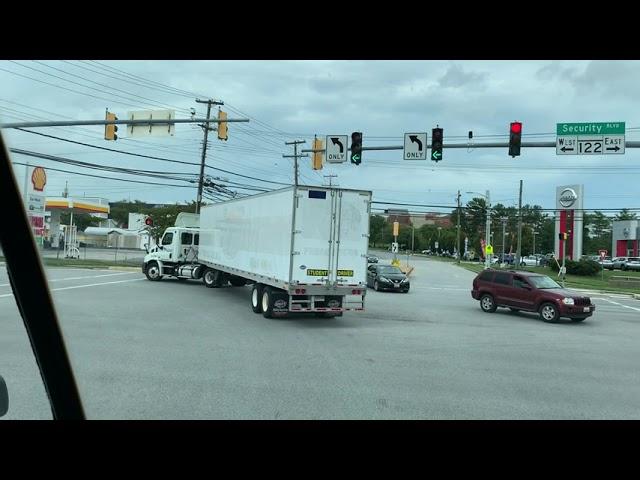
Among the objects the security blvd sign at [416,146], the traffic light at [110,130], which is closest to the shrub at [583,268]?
the security blvd sign at [416,146]

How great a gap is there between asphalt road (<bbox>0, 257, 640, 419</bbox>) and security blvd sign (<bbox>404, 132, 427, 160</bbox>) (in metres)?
6.47

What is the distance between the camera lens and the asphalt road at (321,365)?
22.5 feet

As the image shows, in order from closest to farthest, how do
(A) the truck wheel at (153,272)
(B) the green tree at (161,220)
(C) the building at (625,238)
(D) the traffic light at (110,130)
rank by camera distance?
(D) the traffic light at (110,130) < (A) the truck wheel at (153,272) < (B) the green tree at (161,220) < (C) the building at (625,238)

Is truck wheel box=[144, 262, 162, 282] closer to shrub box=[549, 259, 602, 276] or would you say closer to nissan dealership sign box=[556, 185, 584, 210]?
nissan dealership sign box=[556, 185, 584, 210]

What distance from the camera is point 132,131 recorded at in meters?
20.3

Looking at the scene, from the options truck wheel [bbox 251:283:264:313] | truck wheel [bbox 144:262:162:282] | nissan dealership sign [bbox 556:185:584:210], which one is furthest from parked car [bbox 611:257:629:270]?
truck wheel [bbox 251:283:264:313]

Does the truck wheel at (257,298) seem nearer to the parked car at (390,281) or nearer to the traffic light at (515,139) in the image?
the traffic light at (515,139)

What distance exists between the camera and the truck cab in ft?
90.2

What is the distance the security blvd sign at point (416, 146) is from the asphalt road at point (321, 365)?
21.2ft
